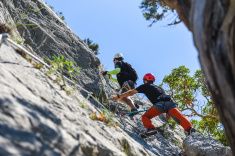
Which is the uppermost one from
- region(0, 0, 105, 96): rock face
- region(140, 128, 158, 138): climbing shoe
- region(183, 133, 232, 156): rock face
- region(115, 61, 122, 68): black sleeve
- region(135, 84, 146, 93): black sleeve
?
region(115, 61, 122, 68): black sleeve

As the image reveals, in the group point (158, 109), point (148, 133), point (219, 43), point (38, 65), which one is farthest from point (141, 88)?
point (219, 43)

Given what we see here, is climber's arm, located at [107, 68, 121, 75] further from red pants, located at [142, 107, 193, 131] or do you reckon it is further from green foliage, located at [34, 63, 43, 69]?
green foliage, located at [34, 63, 43, 69]

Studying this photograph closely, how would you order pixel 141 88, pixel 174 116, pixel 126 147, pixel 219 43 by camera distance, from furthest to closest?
pixel 141 88 → pixel 174 116 → pixel 126 147 → pixel 219 43

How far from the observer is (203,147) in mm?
4457

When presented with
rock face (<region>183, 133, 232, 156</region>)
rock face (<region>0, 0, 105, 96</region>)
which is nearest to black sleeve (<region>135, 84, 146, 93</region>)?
rock face (<region>0, 0, 105, 96</region>)

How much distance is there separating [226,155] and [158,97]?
2287mm

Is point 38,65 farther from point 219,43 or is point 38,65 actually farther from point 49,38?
point 219,43

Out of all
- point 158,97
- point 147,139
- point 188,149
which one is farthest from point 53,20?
point 188,149

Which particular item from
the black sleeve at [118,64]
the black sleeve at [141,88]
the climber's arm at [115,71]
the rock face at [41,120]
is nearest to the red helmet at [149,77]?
the black sleeve at [141,88]

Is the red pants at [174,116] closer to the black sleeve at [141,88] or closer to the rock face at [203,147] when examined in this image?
the rock face at [203,147]

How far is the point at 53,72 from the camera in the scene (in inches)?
156

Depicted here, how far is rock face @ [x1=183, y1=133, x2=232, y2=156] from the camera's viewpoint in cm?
430

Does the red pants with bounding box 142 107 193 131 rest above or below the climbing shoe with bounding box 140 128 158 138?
above

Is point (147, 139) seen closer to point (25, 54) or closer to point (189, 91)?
point (25, 54)
